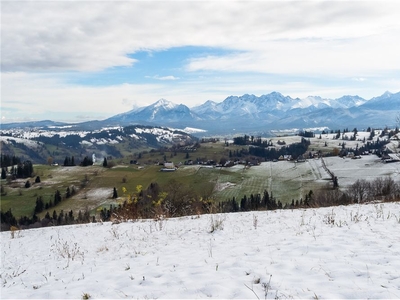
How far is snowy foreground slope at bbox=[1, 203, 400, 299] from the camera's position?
6707mm

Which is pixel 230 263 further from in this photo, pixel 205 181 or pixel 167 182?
pixel 205 181

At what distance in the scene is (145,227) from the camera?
15617 mm

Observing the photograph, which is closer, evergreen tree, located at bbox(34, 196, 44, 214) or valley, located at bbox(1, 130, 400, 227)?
evergreen tree, located at bbox(34, 196, 44, 214)

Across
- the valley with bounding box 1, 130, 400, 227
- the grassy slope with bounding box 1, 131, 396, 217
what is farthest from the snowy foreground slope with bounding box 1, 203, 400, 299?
the grassy slope with bounding box 1, 131, 396, 217

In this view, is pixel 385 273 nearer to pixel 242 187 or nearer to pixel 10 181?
pixel 242 187

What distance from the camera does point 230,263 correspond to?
8422mm

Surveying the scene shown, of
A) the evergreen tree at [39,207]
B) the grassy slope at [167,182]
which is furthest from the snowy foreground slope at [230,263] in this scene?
the evergreen tree at [39,207]

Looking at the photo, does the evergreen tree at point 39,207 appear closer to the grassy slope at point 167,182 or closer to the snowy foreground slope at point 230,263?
the grassy slope at point 167,182

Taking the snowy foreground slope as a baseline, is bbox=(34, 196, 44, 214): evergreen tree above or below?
below

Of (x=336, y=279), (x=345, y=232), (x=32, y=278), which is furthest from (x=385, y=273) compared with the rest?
(x=32, y=278)

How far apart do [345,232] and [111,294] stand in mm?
7819

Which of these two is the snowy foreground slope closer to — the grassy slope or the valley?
the valley

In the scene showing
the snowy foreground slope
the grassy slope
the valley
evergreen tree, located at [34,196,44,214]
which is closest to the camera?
the snowy foreground slope

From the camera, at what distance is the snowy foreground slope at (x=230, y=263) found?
671 centimetres
